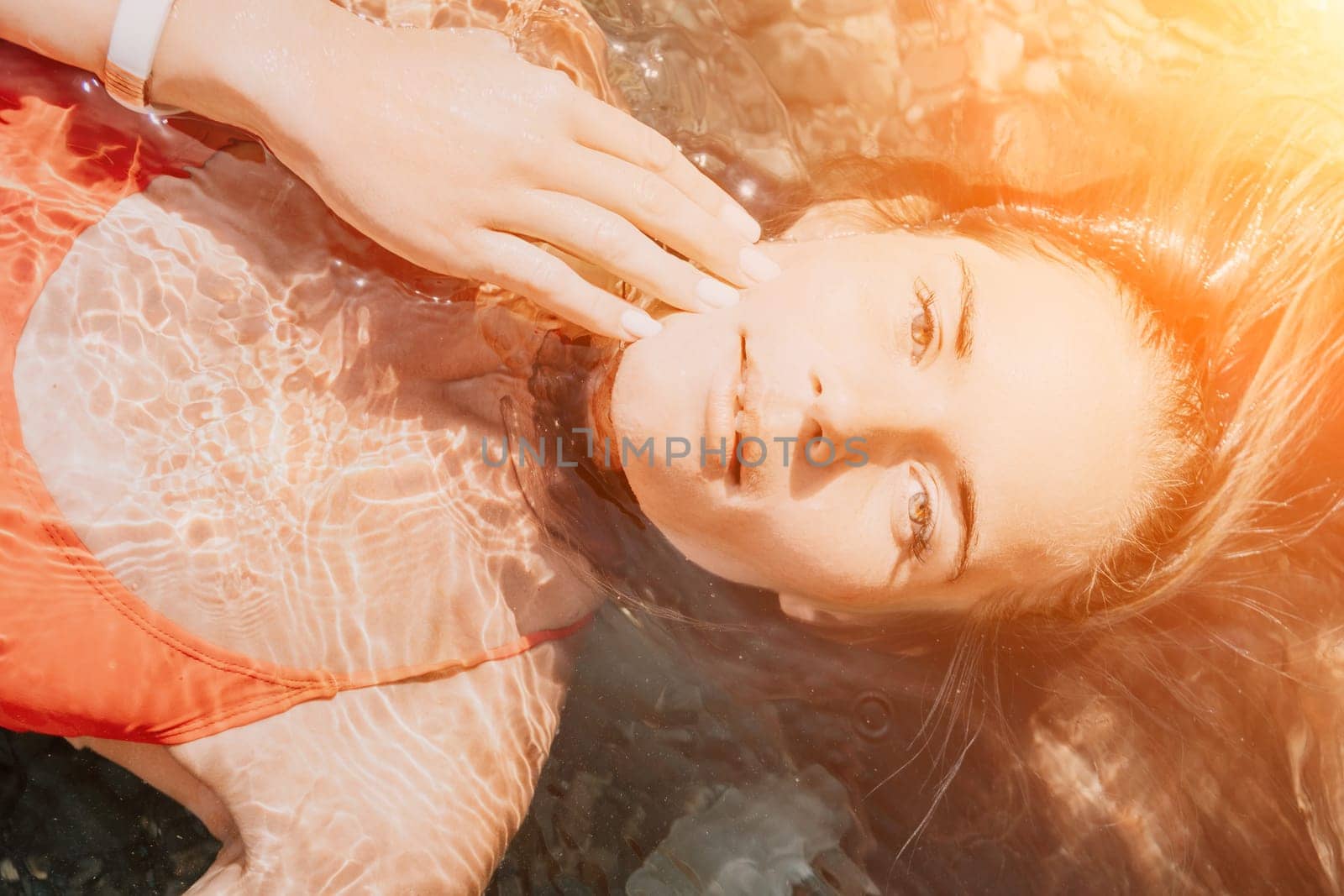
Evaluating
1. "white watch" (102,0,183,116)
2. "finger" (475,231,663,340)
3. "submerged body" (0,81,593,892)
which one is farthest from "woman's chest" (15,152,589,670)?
"finger" (475,231,663,340)

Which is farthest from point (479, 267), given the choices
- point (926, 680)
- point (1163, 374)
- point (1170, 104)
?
point (1170, 104)

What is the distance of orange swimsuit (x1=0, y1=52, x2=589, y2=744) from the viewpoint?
4.55 feet

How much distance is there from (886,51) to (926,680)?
4.45 ft

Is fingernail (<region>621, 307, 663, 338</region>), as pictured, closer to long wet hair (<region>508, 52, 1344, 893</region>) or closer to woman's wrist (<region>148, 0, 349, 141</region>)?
long wet hair (<region>508, 52, 1344, 893</region>)

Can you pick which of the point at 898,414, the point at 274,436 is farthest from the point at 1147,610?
the point at 274,436

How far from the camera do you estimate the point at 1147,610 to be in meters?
1.71


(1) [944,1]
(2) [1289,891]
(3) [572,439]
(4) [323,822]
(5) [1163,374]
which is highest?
(1) [944,1]

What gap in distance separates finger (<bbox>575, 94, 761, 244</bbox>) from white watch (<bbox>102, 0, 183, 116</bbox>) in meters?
0.63

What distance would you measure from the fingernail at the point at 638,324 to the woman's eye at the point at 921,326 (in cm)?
37

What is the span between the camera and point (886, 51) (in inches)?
80.7

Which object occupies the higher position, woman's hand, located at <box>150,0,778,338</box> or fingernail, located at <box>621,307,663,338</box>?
woman's hand, located at <box>150,0,778,338</box>

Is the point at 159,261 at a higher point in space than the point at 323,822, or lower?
higher

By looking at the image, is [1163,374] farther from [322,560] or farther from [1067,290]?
[322,560]

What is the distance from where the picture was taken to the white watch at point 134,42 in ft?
4.51
